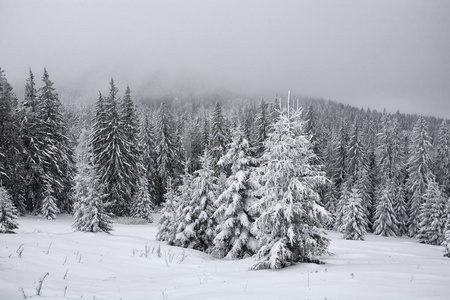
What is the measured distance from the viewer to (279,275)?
29.7 feet

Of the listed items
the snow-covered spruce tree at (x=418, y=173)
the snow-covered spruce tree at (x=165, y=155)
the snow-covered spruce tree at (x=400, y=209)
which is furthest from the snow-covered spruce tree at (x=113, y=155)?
the snow-covered spruce tree at (x=418, y=173)

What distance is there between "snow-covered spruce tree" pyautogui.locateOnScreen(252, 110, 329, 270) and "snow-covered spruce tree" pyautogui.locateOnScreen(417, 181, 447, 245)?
3502 cm

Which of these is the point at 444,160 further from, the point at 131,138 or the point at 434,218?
the point at 131,138

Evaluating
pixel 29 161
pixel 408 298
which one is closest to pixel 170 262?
pixel 408 298

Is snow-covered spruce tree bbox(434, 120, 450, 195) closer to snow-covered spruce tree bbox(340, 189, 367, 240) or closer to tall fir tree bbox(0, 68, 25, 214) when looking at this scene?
snow-covered spruce tree bbox(340, 189, 367, 240)

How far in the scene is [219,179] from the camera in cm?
1983

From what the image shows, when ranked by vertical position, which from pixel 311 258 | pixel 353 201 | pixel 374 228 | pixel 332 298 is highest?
pixel 332 298

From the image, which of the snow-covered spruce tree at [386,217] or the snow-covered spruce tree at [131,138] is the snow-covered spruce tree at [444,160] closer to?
the snow-covered spruce tree at [386,217]

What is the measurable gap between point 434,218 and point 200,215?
34.8m

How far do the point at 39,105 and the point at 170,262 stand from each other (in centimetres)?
3026

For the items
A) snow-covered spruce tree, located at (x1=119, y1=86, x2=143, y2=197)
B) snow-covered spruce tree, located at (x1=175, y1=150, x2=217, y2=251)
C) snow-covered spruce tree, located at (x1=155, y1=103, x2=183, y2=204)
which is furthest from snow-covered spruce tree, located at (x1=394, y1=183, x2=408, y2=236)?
snow-covered spruce tree, located at (x1=175, y1=150, x2=217, y2=251)

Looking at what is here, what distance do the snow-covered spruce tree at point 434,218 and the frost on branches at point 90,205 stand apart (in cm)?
3934

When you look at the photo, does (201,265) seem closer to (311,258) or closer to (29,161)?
(311,258)

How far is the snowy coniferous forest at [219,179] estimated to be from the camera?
11.1 m
